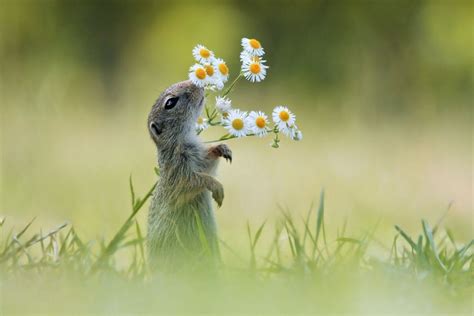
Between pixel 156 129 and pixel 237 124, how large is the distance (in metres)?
0.61

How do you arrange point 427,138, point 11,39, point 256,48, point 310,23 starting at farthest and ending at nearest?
point 310,23, point 11,39, point 427,138, point 256,48

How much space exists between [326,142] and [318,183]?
2357 millimetres

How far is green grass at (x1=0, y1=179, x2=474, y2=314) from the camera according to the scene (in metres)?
2.42

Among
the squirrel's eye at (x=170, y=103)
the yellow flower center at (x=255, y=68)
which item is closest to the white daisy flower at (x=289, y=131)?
the yellow flower center at (x=255, y=68)

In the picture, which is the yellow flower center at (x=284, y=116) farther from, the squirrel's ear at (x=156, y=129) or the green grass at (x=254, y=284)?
the squirrel's ear at (x=156, y=129)

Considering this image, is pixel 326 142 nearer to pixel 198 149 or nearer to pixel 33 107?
pixel 33 107

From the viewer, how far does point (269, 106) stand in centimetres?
1099

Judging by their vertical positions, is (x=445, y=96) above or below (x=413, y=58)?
below

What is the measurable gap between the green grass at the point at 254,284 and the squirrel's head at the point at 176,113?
67 cm

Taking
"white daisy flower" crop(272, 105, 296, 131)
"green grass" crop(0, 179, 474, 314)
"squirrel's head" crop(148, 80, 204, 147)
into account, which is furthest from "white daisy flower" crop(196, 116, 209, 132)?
"green grass" crop(0, 179, 474, 314)

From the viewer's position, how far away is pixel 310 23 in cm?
1402

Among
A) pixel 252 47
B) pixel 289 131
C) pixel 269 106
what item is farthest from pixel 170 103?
pixel 269 106

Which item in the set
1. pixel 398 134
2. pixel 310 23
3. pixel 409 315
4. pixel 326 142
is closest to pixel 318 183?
pixel 326 142

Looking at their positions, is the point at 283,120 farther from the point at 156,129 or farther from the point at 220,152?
the point at 156,129
